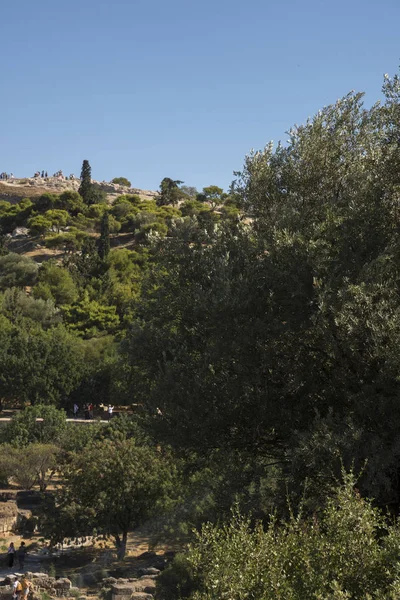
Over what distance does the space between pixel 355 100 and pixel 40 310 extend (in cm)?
4530

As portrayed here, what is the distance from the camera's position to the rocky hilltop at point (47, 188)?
136875 millimetres

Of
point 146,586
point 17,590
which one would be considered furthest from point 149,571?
point 17,590

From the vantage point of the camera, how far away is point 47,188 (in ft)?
457

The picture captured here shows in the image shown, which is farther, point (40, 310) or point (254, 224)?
point (40, 310)

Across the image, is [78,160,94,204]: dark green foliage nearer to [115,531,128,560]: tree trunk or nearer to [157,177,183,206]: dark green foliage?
[157,177,183,206]: dark green foliage

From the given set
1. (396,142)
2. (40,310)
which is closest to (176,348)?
(396,142)

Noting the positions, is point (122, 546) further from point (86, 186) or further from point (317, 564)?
point (86, 186)

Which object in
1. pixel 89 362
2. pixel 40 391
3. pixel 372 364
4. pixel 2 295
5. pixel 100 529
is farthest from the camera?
pixel 2 295

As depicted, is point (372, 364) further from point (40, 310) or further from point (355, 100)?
point (40, 310)

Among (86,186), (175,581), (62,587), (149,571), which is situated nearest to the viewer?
(175,581)

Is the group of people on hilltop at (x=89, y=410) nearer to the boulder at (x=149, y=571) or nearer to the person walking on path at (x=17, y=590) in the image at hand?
the boulder at (x=149, y=571)

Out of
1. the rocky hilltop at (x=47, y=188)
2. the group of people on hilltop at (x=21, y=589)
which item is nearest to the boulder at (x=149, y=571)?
the group of people on hilltop at (x=21, y=589)

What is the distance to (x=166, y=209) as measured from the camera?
10012cm

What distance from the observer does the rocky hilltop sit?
136875 millimetres
